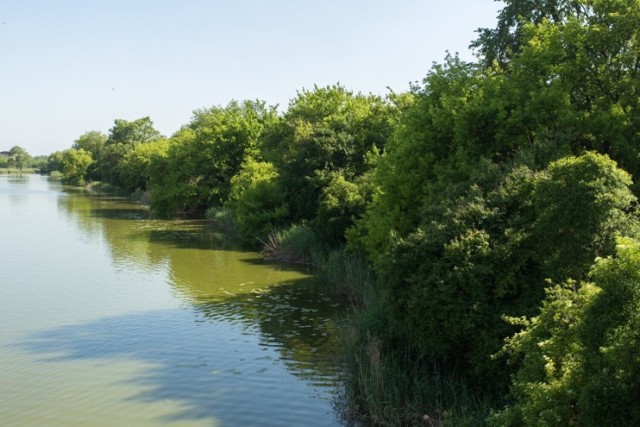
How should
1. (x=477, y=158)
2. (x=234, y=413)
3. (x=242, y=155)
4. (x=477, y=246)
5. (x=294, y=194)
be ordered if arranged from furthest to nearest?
(x=242, y=155)
(x=294, y=194)
(x=477, y=158)
(x=234, y=413)
(x=477, y=246)

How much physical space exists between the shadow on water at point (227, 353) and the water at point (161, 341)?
1.4 inches

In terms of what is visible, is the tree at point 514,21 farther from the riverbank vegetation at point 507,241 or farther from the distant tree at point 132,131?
the distant tree at point 132,131

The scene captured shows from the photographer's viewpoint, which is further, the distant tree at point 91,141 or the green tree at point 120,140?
the distant tree at point 91,141

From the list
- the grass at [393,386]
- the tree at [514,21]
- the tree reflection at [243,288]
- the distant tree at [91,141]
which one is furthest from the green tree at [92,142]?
the grass at [393,386]

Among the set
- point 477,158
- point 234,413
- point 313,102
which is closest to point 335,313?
point 477,158

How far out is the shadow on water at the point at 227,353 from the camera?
12.0 metres

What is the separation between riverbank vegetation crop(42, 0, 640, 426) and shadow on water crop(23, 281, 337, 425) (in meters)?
1.41

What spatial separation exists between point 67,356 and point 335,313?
8.53 meters

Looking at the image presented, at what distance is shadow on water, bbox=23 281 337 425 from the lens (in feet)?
39.4

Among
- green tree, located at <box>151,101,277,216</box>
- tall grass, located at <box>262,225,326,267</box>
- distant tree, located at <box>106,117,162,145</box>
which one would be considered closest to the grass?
tall grass, located at <box>262,225,326,267</box>

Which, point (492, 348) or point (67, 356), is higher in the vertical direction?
point (492, 348)

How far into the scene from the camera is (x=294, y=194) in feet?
111

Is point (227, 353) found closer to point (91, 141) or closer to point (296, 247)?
point (296, 247)

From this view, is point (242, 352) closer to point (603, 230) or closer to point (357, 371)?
point (357, 371)
